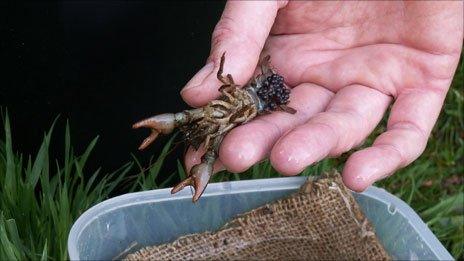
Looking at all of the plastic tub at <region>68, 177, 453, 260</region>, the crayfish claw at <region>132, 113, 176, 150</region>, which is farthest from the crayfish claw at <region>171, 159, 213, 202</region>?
the plastic tub at <region>68, 177, 453, 260</region>

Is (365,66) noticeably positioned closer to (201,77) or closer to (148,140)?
(201,77)

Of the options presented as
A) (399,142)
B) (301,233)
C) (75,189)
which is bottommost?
(301,233)

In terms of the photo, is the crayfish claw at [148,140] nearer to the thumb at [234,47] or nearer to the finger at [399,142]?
the thumb at [234,47]

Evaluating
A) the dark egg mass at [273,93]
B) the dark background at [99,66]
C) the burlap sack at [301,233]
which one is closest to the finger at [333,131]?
the dark egg mass at [273,93]

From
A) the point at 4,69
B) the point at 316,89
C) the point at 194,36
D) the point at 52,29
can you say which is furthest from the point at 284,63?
the point at 4,69

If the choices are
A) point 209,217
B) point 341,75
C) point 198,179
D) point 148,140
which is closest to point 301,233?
point 209,217

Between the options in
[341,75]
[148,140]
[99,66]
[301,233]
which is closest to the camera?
[148,140]

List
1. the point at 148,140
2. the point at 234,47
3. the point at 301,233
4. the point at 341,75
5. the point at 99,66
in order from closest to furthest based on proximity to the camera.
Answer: the point at 148,140 → the point at 234,47 → the point at 341,75 → the point at 99,66 → the point at 301,233
